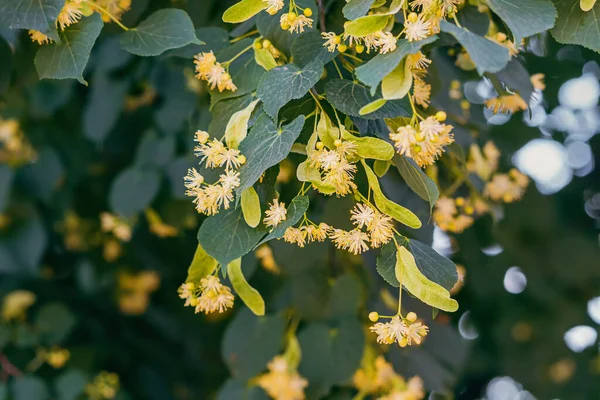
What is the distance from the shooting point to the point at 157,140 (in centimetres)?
147

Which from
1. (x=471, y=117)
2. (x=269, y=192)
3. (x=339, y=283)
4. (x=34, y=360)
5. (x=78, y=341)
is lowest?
(x=78, y=341)

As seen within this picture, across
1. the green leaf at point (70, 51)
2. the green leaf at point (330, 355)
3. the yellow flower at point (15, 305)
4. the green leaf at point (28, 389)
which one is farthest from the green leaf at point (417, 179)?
the yellow flower at point (15, 305)

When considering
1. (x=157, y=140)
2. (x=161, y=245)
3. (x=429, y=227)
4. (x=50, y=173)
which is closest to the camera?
(x=429, y=227)

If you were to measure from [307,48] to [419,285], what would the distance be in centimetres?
28

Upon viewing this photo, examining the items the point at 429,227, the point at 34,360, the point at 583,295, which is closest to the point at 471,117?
the point at 429,227

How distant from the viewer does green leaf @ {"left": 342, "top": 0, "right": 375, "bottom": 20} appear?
0.61 m

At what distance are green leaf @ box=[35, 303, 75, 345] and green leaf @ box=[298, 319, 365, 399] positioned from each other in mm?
832

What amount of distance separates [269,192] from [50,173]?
1.12 metres

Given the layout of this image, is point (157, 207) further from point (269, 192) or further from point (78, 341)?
point (269, 192)

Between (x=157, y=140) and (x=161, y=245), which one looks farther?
(x=161, y=245)

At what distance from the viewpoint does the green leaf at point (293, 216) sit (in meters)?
0.62

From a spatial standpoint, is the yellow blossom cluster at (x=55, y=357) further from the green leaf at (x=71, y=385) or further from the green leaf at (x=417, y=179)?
the green leaf at (x=417, y=179)

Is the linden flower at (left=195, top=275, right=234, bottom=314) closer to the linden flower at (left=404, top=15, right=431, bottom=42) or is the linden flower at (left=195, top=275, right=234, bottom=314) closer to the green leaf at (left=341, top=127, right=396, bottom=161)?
the green leaf at (left=341, top=127, right=396, bottom=161)

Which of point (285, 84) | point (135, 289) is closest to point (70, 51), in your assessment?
point (285, 84)
